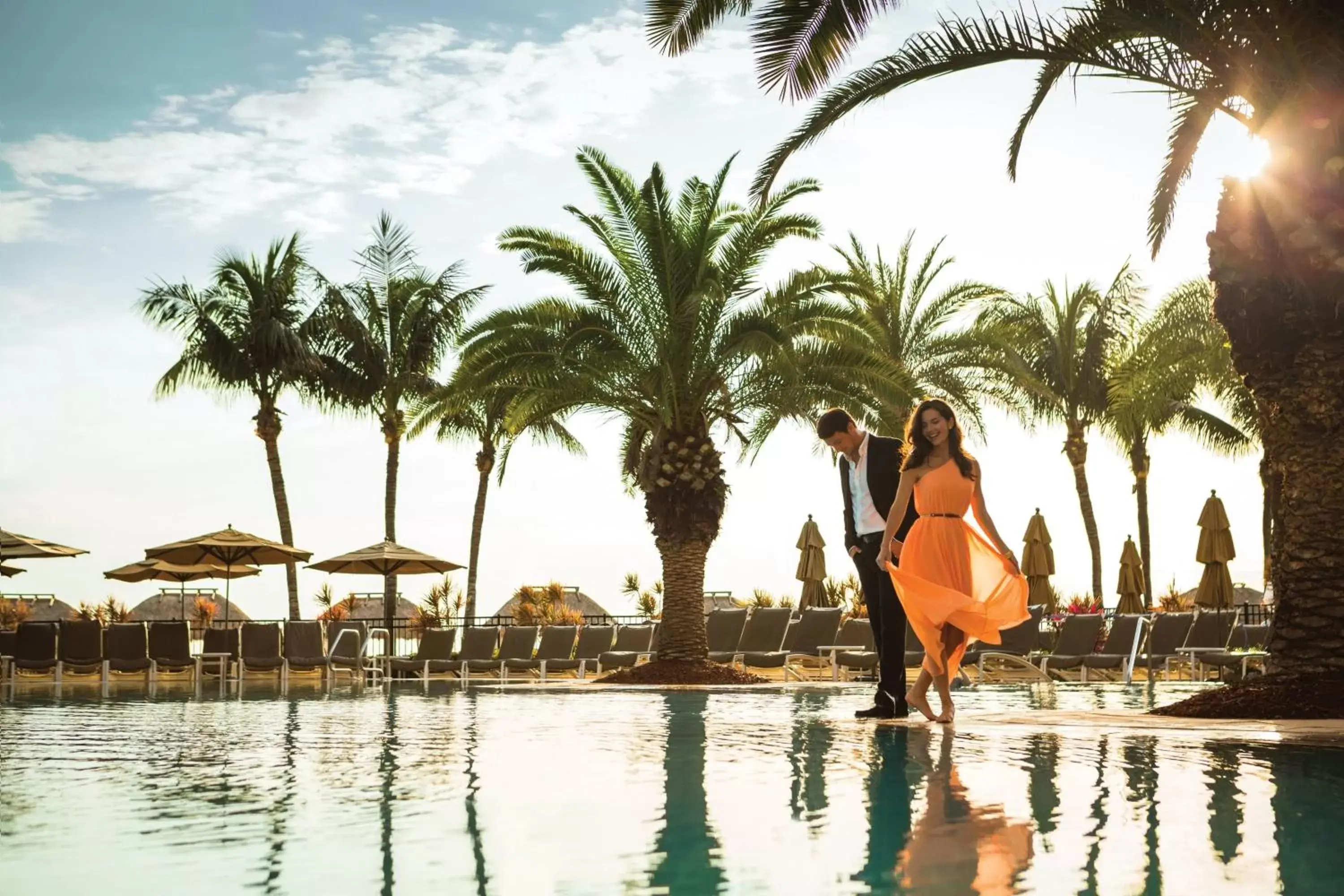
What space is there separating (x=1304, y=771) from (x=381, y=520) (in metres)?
30.4

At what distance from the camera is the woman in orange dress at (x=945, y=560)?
25.3 feet

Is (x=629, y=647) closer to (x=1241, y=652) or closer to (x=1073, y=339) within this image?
(x=1241, y=652)

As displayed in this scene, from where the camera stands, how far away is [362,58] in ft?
50.1

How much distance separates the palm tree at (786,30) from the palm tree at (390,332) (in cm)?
2167

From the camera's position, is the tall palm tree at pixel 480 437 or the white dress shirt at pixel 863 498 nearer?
the white dress shirt at pixel 863 498

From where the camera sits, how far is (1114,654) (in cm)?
1702

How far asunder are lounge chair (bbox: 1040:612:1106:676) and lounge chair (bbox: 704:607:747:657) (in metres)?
4.93

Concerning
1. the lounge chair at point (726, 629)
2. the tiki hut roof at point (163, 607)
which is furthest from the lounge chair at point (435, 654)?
the tiki hut roof at point (163, 607)

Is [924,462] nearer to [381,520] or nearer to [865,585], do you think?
[865,585]

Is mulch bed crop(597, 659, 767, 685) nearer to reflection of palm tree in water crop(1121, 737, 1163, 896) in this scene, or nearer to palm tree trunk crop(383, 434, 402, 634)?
reflection of palm tree in water crop(1121, 737, 1163, 896)

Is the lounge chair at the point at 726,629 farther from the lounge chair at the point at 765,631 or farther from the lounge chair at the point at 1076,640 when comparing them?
the lounge chair at the point at 1076,640

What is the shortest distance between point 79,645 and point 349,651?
16.2 feet

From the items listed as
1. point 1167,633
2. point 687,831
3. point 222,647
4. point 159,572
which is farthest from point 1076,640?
point 159,572

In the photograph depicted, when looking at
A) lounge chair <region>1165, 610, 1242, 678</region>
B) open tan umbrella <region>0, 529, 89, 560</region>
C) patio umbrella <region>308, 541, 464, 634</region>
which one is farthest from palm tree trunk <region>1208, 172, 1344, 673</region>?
open tan umbrella <region>0, 529, 89, 560</region>
